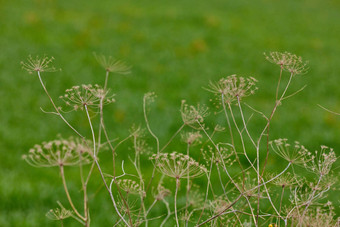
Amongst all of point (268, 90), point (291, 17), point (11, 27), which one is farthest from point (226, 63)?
point (291, 17)

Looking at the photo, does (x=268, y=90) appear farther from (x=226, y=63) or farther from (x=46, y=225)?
(x=46, y=225)

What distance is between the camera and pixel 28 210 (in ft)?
16.9

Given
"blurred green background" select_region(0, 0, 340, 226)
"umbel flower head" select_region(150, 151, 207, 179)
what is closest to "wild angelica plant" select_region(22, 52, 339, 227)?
"umbel flower head" select_region(150, 151, 207, 179)

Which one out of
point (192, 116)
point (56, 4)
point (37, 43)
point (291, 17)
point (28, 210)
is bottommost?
point (291, 17)

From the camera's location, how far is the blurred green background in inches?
261

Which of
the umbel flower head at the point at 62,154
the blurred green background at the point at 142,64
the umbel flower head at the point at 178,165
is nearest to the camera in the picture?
the umbel flower head at the point at 62,154

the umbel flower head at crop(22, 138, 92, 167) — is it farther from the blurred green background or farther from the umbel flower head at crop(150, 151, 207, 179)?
the blurred green background

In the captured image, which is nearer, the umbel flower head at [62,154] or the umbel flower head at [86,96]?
the umbel flower head at [62,154]

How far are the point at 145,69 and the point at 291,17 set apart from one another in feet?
41.4

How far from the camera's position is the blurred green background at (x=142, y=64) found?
6629 millimetres

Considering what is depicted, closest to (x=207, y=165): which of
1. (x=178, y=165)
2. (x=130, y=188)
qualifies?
(x=178, y=165)

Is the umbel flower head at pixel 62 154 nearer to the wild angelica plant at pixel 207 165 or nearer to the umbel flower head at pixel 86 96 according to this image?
the wild angelica plant at pixel 207 165

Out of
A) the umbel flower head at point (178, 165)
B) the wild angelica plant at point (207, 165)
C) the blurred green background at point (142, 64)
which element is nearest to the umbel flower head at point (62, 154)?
the wild angelica plant at point (207, 165)

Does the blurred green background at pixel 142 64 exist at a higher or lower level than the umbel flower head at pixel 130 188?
lower
